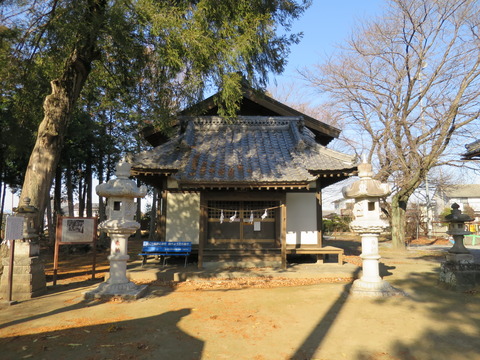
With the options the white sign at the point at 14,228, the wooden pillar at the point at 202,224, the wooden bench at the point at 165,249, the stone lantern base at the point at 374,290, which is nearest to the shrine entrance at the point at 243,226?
the wooden pillar at the point at 202,224

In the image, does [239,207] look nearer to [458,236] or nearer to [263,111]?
[263,111]

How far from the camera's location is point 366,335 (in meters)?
5.02

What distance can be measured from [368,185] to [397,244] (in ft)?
43.8

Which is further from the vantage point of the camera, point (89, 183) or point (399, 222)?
point (89, 183)

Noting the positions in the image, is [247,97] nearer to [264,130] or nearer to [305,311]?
[264,130]

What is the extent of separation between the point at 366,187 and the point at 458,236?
3435mm

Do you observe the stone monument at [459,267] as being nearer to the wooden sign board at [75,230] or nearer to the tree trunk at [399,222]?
the wooden sign board at [75,230]

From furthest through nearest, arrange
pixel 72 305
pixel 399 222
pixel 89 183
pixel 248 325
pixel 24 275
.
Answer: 1. pixel 89 183
2. pixel 399 222
3. pixel 24 275
4. pixel 72 305
5. pixel 248 325

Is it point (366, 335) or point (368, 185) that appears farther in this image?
point (368, 185)

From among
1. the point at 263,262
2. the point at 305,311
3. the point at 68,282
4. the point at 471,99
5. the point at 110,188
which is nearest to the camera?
the point at 305,311

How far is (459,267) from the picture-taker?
829 cm

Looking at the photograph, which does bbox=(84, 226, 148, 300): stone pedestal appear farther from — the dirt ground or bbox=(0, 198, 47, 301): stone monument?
bbox=(0, 198, 47, 301): stone monument

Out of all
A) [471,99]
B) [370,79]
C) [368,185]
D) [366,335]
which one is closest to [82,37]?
[368,185]

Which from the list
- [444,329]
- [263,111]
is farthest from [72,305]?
[263,111]
